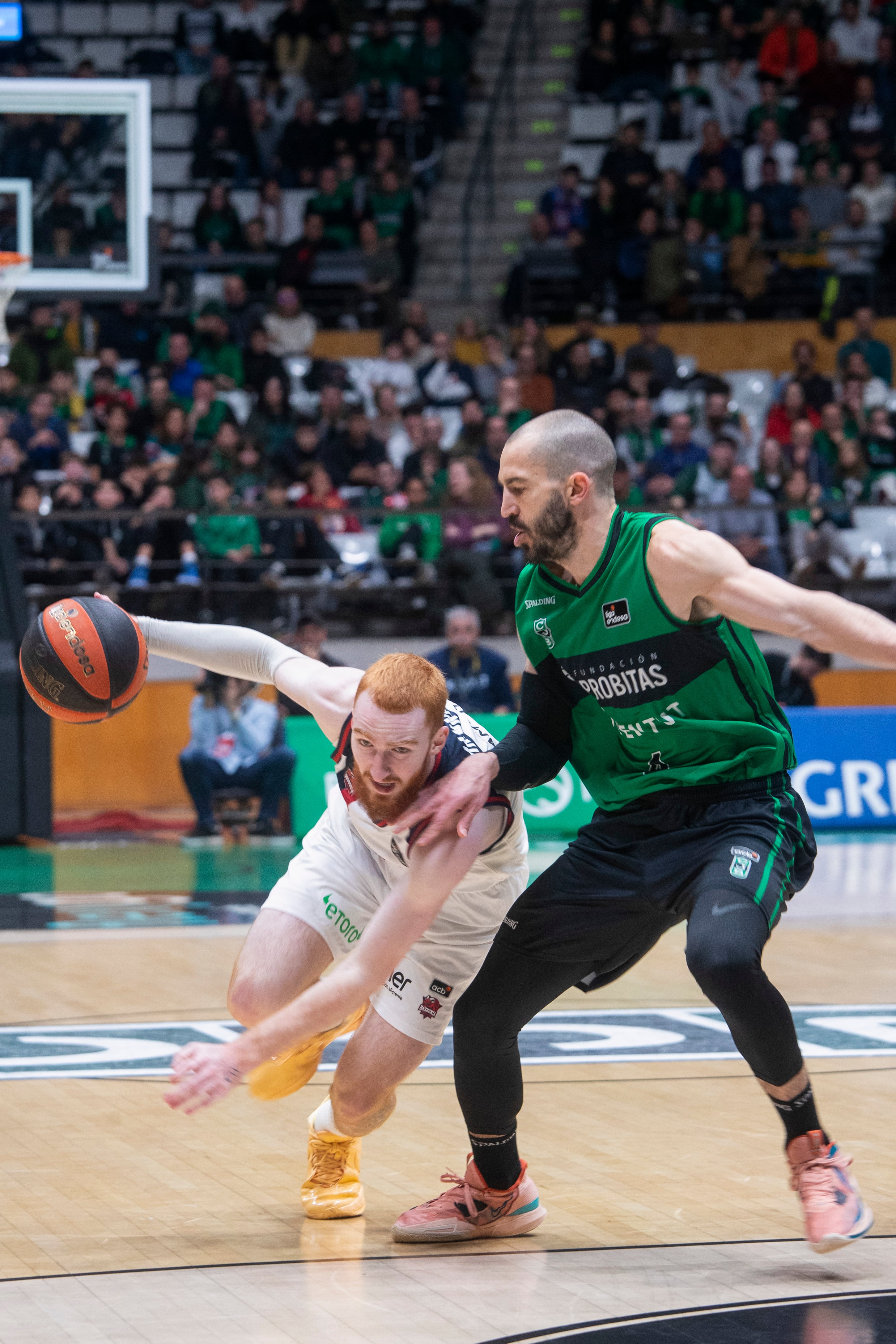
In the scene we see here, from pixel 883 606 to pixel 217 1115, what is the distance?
987 centimetres

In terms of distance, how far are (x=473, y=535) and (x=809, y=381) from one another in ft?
15.3

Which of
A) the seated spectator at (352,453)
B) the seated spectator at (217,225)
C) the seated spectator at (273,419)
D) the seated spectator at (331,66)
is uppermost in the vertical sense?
the seated spectator at (331,66)

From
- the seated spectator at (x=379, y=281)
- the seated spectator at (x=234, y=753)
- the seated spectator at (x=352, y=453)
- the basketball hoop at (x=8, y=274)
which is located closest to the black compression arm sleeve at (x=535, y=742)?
the basketball hoop at (x=8, y=274)

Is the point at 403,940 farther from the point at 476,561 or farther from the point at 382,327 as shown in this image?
the point at 382,327

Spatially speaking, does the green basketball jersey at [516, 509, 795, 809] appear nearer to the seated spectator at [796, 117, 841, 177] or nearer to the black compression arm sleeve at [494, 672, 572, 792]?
the black compression arm sleeve at [494, 672, 572, 792]

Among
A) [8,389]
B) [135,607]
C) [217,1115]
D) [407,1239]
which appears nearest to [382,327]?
[8,389]

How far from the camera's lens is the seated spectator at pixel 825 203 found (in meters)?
18.7

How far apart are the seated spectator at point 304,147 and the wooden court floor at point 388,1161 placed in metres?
14.1

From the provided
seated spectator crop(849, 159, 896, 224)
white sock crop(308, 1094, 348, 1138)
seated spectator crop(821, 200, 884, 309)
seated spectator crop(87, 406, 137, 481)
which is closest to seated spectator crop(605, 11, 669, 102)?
seated spectator crop(849, 159, 896, 224)

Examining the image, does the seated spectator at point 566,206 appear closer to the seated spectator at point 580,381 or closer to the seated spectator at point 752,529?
the seated spectator at point 580,381

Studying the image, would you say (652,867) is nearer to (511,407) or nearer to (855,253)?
(511,407)

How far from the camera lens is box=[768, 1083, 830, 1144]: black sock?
391 centimetres

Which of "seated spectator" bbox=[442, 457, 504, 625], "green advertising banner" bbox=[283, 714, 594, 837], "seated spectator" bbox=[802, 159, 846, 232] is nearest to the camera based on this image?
"green advertising banner" bbox=[283, 714, 594, 837]

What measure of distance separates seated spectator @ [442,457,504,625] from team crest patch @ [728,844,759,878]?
9.96 m
